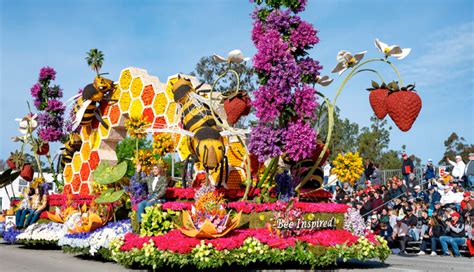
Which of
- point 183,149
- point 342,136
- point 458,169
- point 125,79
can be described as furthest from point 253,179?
point 342,136

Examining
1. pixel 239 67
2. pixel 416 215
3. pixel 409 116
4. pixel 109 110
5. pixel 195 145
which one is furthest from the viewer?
pixel 239 67

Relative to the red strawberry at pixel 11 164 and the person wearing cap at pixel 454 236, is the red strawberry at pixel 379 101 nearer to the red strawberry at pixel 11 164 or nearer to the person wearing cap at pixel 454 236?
the person wearing cap at pixel 454 236

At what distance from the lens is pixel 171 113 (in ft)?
58.4

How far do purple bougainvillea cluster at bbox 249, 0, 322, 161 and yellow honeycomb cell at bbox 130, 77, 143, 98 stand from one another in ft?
21.3

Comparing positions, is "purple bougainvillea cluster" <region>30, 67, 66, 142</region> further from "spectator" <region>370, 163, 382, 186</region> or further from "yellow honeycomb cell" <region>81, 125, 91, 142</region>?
"spectator" <region>370, 163, 382, 186</region>

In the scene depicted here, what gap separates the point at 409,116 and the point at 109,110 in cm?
1183

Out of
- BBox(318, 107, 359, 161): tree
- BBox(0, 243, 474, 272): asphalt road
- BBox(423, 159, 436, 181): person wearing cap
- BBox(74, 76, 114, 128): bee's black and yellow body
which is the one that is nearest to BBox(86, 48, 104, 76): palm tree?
BBox(74, 76, 114, 128): bee's black and yellow body

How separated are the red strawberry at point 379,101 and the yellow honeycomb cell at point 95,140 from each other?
11315mm

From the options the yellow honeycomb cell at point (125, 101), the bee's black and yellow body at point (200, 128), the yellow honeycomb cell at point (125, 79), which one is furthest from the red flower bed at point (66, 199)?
the bee's black and yellow body at point (200, 128)

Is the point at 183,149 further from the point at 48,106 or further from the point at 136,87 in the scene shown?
the point at 48,106

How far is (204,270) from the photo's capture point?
1246 centimetres

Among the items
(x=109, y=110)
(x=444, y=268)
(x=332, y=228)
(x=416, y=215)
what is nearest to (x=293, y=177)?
(x=332, y=228)

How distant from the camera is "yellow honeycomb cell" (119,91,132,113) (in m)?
19.6

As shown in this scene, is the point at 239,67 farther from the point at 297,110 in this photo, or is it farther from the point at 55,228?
the point at 297,110
